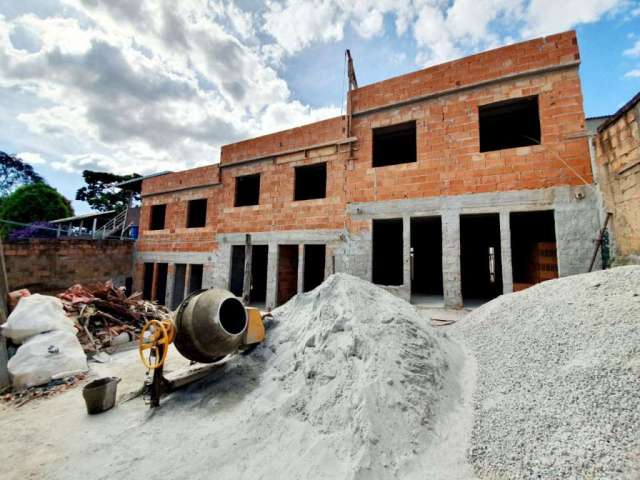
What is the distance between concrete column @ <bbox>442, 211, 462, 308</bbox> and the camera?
726 centimetres

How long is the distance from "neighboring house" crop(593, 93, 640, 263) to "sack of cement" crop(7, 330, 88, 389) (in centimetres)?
1090

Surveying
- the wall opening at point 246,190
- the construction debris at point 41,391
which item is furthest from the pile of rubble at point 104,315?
the wall opening at point 246,190

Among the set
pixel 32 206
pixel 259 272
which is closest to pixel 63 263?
pixel 259 272

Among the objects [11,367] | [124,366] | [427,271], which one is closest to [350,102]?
[427,271]

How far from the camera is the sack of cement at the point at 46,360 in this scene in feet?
15.8

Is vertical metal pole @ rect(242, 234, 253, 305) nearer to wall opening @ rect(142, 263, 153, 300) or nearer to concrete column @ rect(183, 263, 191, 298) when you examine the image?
concrete column @ rect(183, 263, 191, 298)

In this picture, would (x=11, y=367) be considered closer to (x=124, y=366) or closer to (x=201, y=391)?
(x=124, y=366)

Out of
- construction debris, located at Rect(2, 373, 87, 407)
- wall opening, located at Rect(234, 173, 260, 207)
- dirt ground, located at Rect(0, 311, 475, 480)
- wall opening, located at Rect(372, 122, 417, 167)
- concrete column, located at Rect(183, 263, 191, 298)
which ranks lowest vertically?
construction debris, located at Rect(2, 373, 87, 407)

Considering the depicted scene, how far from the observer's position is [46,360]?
16.6 ft

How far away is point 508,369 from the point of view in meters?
3.54

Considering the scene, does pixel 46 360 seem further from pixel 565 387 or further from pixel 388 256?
pixel 388 256

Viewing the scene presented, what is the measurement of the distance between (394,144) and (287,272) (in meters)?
6.45

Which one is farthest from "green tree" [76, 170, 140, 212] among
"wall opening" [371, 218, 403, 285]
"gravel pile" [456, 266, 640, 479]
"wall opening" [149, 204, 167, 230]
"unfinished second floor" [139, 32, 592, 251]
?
"gravel pile" [456, 266, 640, 479]

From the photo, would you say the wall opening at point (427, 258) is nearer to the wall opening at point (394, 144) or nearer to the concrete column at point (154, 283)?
the wall opening at point (394, 144)
